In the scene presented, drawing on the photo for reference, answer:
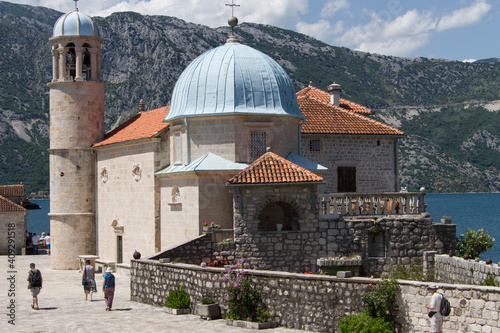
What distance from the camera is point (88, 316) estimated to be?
19.4m

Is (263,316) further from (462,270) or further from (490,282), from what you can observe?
(462,270)

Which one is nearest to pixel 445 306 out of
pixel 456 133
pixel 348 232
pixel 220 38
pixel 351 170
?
pixel 348 232

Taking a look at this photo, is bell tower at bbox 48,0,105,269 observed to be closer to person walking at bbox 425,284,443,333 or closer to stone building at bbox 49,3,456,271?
stone building at bbox 49,3,456,271

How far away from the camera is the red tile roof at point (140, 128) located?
3116 cm

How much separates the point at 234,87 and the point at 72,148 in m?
12.8

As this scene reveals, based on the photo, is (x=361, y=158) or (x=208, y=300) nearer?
(x=208, y=300)

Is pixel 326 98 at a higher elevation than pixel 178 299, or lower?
higher

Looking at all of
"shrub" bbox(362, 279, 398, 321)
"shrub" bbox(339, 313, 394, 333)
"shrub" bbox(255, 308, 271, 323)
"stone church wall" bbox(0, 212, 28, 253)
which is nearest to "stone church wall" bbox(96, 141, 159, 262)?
"stone church wall" bbox(0, 212, 28, 253)

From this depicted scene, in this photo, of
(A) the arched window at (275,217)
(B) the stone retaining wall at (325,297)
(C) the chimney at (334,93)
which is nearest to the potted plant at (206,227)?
(A) the arched window at (275,217)

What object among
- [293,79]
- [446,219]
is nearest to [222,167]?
[446,219]

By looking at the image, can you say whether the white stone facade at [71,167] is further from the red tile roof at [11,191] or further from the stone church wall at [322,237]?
the red tile roof at [11,191]

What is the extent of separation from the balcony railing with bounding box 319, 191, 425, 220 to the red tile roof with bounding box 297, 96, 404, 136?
8.23m

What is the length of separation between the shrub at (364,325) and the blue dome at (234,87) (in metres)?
12.8

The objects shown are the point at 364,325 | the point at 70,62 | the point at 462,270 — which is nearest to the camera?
the point at 364,325
